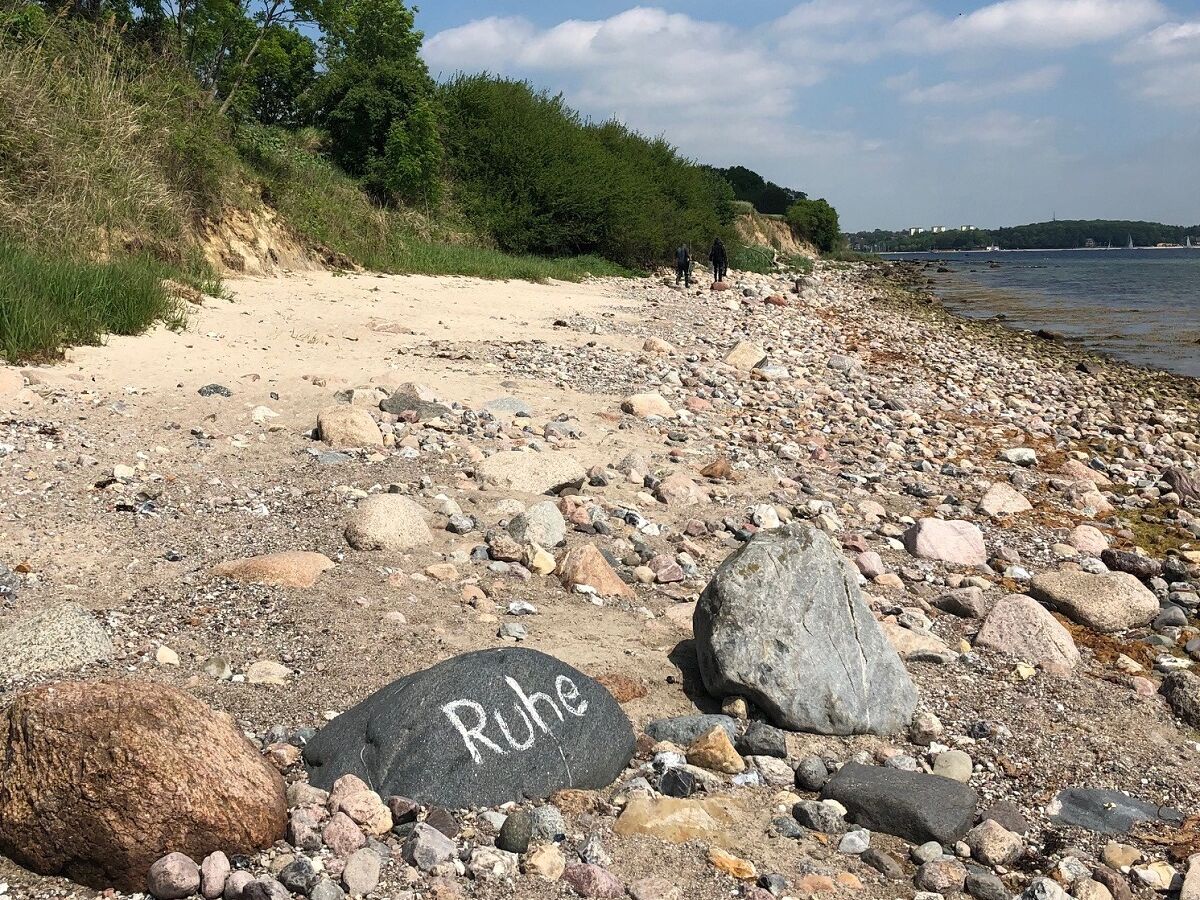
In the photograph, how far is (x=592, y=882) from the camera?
2.44 metres

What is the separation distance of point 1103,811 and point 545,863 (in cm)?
180

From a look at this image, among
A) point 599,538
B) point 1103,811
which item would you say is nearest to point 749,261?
point 599,538

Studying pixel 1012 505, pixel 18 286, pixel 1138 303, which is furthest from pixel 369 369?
pixel 1138 303

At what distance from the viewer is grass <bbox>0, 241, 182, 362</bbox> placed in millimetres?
6949

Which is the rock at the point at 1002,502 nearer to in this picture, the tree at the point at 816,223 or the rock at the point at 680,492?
the rock at the point at 680,492

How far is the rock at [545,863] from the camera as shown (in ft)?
8.09

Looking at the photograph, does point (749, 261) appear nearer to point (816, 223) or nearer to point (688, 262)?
point (688, 262)

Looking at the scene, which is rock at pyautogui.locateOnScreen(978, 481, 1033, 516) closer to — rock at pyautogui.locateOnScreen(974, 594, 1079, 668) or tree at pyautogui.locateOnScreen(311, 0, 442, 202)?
rock at pyautogui.locateOnScreen(974, 594, 1079, 668)

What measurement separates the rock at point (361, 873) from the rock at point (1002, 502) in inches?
205

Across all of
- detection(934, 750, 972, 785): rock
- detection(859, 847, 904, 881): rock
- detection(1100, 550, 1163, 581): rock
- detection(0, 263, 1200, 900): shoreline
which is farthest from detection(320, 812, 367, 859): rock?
detection(1100, 550, 1163, 581): rock

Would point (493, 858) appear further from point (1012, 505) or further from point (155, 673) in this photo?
point (1012, 505)

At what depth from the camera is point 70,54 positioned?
1269cm

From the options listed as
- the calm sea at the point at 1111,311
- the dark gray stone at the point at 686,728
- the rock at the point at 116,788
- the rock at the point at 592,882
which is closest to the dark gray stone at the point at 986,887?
the dark gray stone at the point at 686,728

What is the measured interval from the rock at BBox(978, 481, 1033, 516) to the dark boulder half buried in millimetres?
4285
